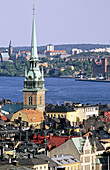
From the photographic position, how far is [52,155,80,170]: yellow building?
23.1 m

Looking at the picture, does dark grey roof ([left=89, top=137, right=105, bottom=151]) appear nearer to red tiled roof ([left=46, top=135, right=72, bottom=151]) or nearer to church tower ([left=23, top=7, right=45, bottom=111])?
red tiled roof ([left=46, top=135, right=72, bottom=151])

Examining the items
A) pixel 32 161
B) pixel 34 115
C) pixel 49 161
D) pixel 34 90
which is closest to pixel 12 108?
pixel 34 90

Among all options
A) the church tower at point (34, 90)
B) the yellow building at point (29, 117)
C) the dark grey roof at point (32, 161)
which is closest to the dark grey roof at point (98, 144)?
the dark grey roof at point (32, 161)

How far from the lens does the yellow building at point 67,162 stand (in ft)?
75.7

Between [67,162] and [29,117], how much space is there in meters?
16.6

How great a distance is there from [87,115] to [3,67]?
452ft

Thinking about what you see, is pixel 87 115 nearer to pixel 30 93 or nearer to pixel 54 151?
pixel 30 93

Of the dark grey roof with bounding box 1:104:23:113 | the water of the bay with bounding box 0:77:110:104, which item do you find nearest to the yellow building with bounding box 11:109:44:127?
the dark grey roof with bounding box 1:104:23:113

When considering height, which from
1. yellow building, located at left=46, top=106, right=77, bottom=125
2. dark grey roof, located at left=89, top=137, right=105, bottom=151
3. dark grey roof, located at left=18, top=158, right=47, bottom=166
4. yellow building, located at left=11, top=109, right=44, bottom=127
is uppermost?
dark grey roof, located at left=18, top=158, right=47, bottom=166

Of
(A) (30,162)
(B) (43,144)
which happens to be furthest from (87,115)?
(A) (30,162)

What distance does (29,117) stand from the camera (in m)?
40.0

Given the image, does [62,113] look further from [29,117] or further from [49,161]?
[49,161]

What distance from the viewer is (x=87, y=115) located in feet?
153

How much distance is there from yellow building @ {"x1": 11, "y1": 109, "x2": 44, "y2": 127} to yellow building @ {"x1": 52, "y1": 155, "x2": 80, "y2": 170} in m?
14.6
